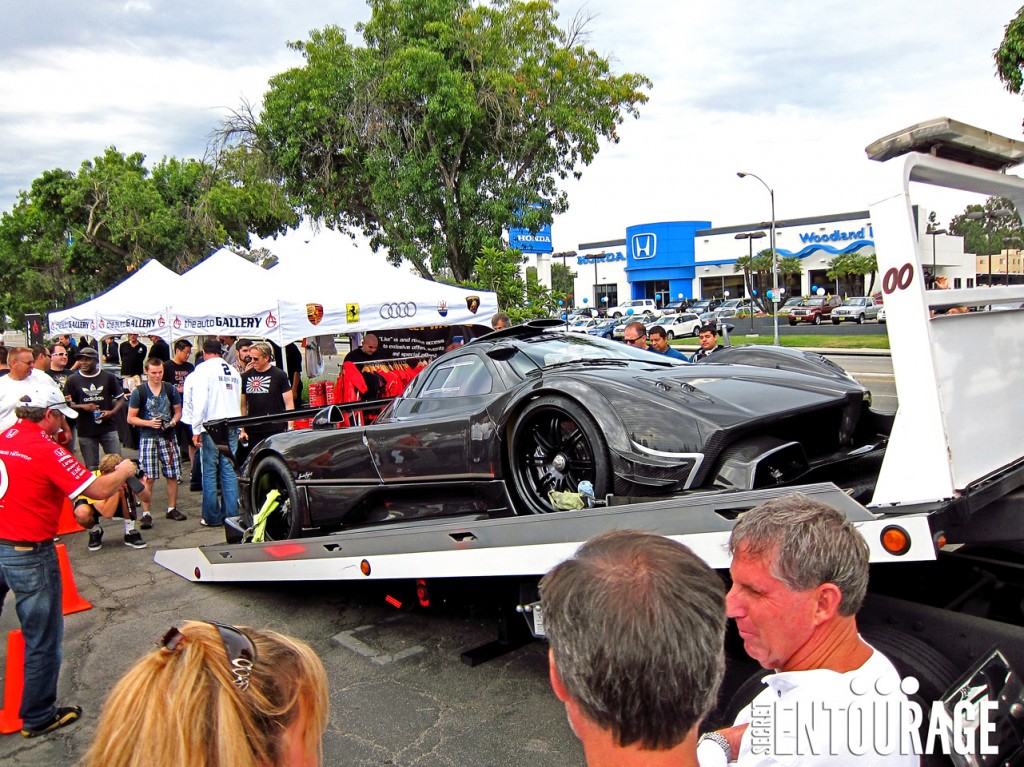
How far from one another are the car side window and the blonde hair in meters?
3.43

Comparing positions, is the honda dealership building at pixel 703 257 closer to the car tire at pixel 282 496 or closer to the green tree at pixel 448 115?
the green tree at pixel 448 115

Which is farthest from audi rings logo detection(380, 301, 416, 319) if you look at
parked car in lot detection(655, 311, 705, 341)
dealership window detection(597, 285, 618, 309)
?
dealership window detection(597, 285, 618, 309)

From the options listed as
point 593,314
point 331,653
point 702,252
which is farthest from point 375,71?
point 702,252

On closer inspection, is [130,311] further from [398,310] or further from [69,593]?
[69,593]

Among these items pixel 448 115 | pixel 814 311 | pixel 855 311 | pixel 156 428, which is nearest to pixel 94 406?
pixel 156 428

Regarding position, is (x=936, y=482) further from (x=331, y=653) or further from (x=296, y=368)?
(x=296, y=368)

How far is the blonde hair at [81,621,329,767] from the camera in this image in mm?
1152

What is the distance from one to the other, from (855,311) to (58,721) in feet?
134

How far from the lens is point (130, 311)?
464 inches

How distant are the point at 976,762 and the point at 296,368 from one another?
1208 cm

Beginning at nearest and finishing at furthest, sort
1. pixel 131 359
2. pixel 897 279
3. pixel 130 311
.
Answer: pixel 897 279, pixel 130 311, pixel 131 359

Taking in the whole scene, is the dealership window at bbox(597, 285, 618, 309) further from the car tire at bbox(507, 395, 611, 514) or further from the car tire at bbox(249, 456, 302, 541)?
the car tire at bbox(507, 395, 611, 514)

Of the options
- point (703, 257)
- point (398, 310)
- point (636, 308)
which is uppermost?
point (703, 257)

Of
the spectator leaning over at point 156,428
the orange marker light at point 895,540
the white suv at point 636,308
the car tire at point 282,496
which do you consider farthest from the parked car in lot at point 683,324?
the orange marker light at point 895,540
